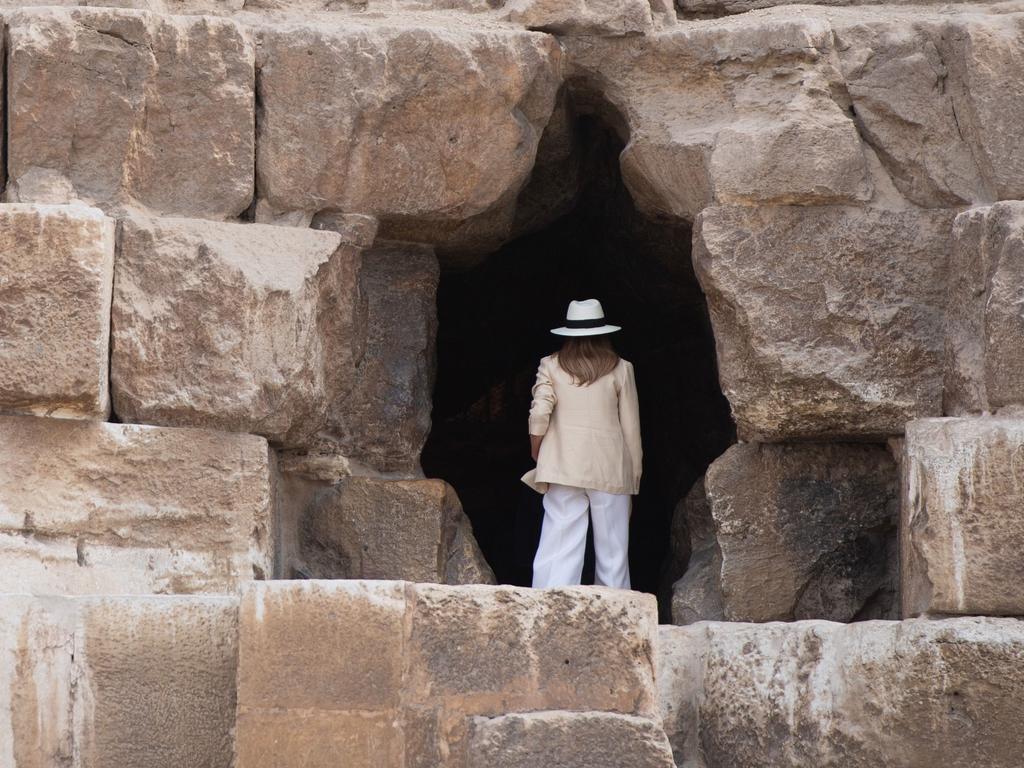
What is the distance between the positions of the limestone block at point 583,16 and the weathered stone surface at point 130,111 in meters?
0.91

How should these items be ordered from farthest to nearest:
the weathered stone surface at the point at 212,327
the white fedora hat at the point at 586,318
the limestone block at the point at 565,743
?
the white fedora hat at the point at 586,318
the weathered stone surface at the point at 212,327
the limestone block at the point at 565,743

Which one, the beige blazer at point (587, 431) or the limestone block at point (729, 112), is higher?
the limestone block at point (729, 112)

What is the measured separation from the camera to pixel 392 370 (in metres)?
5.95

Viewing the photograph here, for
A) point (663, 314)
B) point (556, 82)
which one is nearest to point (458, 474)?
point (663, 314)

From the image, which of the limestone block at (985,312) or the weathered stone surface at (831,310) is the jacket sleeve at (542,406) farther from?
the limestone block at (985,312)

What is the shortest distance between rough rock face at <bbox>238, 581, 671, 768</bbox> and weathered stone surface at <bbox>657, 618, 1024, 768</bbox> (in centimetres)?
43

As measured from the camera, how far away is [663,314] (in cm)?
717

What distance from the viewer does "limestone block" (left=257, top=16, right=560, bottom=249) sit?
546 centimetres

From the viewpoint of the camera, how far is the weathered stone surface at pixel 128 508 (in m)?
4.96

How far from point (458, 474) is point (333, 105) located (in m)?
2.72

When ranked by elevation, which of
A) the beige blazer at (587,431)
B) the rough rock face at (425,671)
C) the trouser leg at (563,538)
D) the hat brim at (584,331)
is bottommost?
the rough rock face at (425,671)

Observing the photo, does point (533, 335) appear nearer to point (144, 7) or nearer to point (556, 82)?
point (556, 82)

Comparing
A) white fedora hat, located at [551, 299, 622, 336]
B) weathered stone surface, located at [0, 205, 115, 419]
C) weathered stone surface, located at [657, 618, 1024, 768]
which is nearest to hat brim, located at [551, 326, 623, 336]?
white fedora hat, located at [551, 299, 622, 336]

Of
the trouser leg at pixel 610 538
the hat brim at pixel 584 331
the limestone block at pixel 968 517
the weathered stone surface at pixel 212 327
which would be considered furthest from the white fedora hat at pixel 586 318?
the limestone block at pixel 968 517
